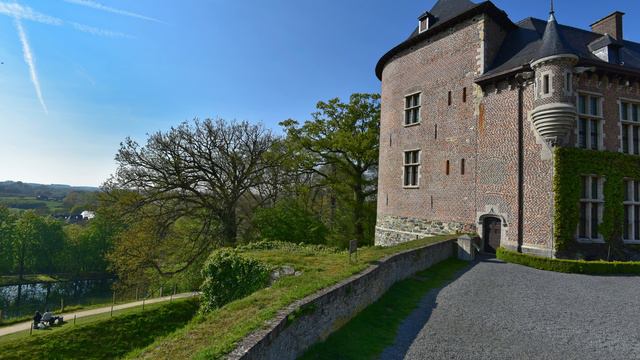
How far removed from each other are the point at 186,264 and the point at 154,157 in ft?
27.8

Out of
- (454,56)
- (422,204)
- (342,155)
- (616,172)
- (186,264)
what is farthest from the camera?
(342,155)

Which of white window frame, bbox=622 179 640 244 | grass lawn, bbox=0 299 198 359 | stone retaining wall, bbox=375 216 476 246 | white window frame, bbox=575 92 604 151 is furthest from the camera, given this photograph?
stone retaining wall, bbox=375 216 476 246

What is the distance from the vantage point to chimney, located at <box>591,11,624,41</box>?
18.3m

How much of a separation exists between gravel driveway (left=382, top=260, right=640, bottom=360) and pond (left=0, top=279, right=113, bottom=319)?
4374 cm

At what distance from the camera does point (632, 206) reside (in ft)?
50.9

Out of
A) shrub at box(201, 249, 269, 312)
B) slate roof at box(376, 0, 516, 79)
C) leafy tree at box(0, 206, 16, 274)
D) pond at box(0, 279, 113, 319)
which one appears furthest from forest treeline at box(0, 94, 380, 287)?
leafy tree at box(0, 206, 16, 274)

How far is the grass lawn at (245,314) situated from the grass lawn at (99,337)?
9329mm

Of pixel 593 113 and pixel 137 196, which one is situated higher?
pixel 593 113

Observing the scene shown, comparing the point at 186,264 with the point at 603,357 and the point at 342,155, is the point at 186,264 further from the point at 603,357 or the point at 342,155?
the point at 603,357

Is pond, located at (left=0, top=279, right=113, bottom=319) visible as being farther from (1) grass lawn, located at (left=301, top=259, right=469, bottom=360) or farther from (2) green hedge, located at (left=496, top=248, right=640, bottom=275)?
(2) green hedge, located at (left=496, top=248, right=640, bottom=275)

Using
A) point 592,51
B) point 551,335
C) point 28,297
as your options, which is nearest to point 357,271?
point 551,335

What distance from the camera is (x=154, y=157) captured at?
2323cm

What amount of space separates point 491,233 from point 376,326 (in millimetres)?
12000

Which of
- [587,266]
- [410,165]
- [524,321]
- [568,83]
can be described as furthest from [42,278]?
[568,83]
